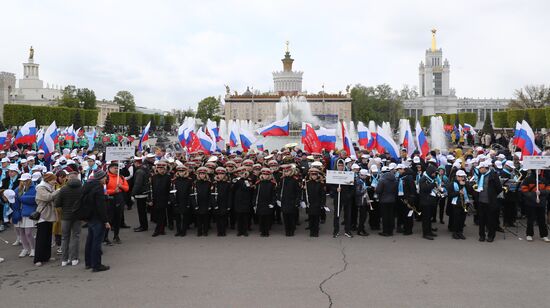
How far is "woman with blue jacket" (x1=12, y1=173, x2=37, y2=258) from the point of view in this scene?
8.25 metres

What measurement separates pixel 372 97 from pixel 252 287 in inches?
3756

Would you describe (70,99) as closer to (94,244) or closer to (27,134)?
(27,134)

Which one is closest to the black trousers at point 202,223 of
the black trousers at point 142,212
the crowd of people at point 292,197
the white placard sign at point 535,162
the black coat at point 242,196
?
the crowd of people at point 292,197

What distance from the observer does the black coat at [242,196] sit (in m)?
10.4

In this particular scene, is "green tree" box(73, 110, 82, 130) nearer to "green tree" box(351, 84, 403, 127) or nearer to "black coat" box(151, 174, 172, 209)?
"black coat" box(151, 174, 172, 209)

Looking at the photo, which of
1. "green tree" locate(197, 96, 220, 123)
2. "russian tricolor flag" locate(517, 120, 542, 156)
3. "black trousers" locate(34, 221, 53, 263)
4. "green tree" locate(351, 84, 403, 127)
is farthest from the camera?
"green tree" locate(197, 96, 220, 123)

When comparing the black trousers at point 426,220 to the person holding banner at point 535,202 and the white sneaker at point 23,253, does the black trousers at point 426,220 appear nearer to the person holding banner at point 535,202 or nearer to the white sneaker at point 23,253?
the person holding banner at point 535,202

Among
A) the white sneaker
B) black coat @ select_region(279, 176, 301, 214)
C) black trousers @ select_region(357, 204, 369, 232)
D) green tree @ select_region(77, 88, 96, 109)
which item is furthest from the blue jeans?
green tree @ select_region(77, 88, 96, 109)

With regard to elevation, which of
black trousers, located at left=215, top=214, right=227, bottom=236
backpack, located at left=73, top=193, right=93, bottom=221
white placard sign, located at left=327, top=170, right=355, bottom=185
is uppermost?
white placard sign, located at left=327, top=170, right=355, bottom=185

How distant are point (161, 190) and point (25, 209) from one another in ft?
9.67

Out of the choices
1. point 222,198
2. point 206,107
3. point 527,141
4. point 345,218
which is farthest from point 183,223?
point 206,107

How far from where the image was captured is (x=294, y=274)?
7.38 m

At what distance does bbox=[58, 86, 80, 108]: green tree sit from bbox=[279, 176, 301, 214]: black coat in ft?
288

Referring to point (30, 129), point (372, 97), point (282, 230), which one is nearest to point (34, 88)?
point (372, 97)
